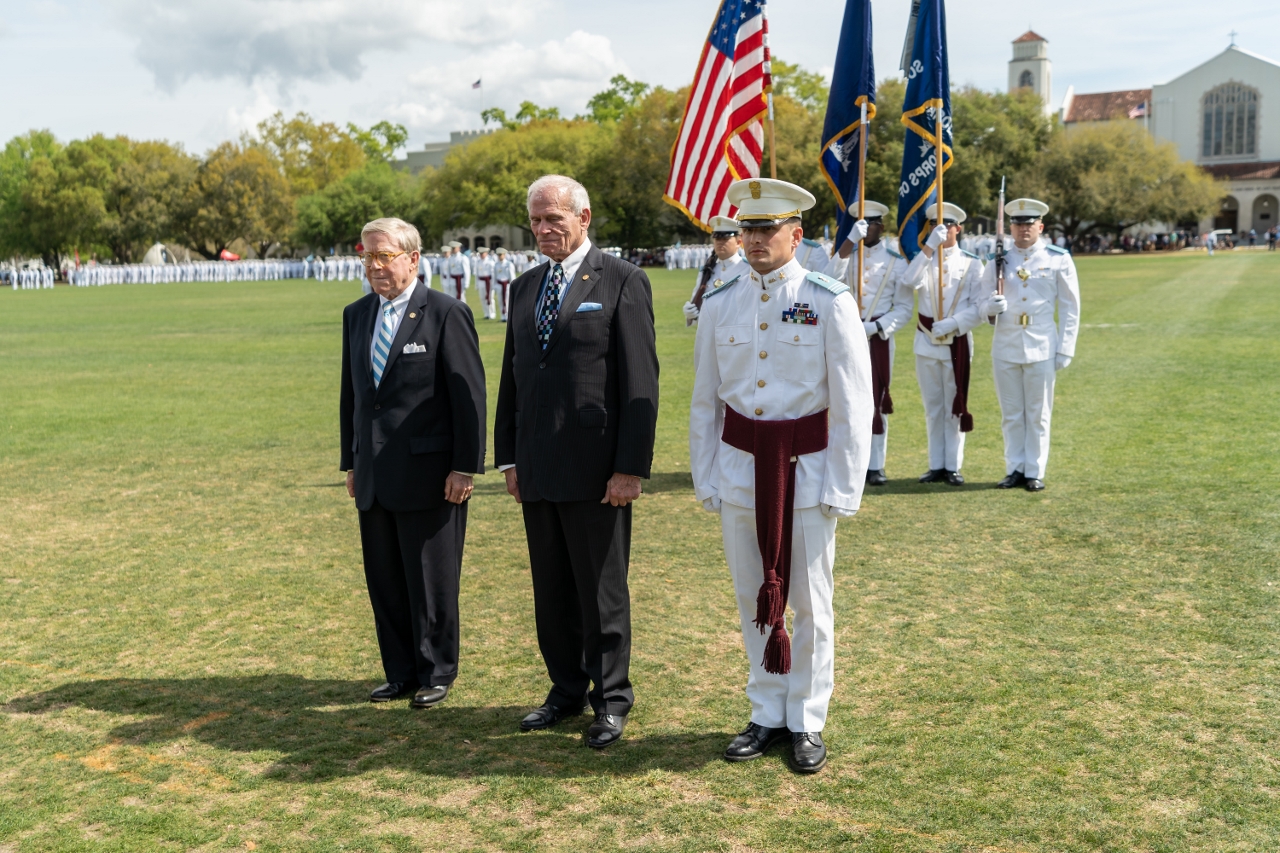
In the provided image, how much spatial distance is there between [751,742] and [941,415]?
19.0ft

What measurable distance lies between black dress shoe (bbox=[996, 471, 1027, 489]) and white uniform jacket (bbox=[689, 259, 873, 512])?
5.28 m

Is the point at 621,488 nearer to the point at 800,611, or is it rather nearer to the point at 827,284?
the point at 800,611

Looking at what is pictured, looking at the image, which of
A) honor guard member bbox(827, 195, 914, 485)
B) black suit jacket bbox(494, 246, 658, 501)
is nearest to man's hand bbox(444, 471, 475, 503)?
black suit jacket bbox(494, 246, 658, 501)

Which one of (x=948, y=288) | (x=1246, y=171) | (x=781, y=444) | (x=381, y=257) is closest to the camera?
(x=781, y=444)

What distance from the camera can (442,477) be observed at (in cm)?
512

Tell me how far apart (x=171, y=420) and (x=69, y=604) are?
7.44 metres

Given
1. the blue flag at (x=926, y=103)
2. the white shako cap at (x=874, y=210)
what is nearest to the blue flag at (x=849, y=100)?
the blue flag at (x=926, y=103)

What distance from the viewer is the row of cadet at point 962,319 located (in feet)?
30.2

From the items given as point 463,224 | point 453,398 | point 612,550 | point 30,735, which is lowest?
point 30,735

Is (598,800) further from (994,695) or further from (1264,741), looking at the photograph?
(1264,741)

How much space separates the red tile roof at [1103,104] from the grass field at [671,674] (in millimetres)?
108625

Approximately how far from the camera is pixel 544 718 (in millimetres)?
4863

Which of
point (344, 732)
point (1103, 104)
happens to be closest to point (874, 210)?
point (344, 732)

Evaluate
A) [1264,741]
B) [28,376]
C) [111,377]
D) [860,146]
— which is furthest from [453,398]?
[28,376]
